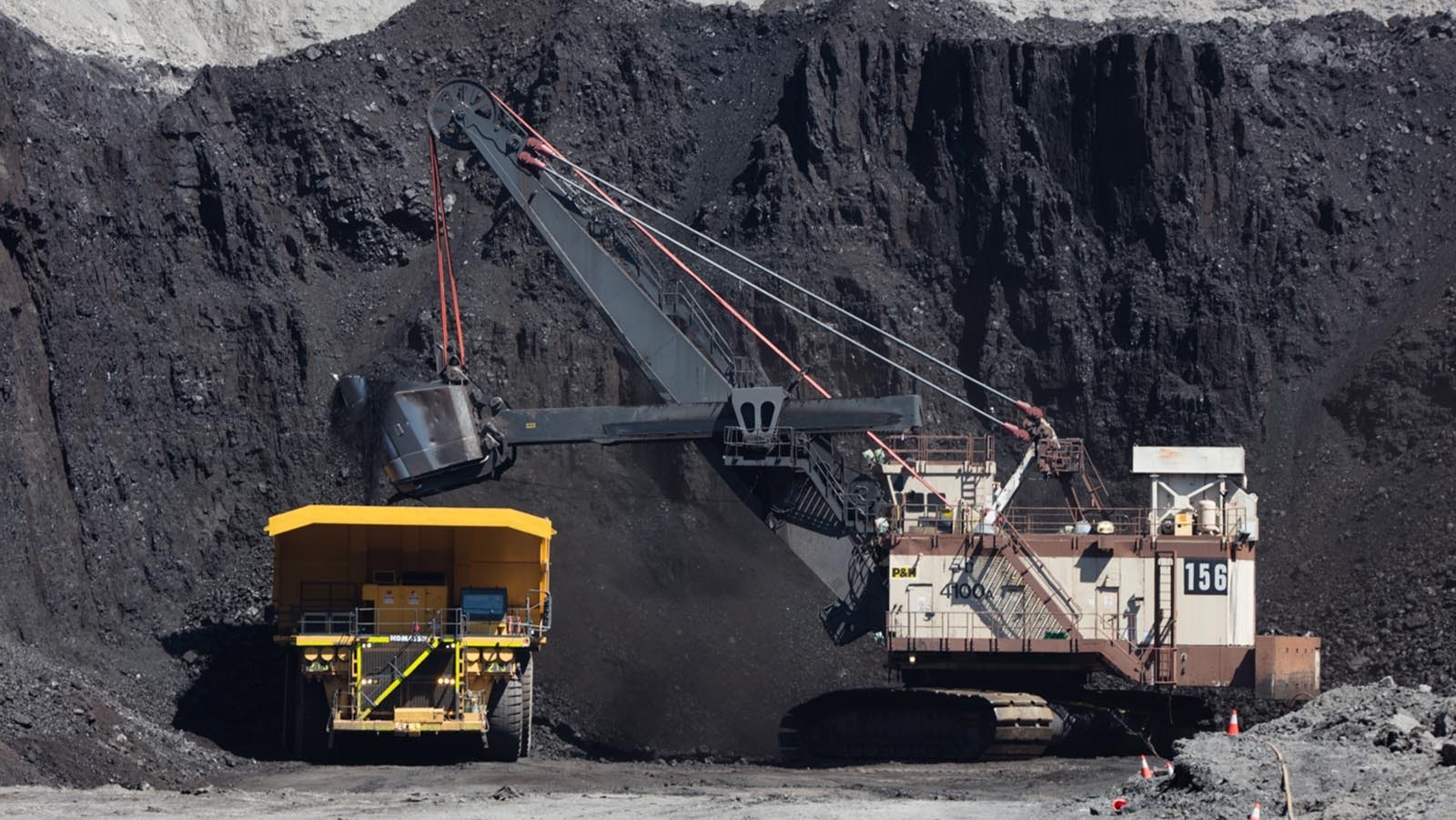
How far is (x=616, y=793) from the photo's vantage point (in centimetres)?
2877

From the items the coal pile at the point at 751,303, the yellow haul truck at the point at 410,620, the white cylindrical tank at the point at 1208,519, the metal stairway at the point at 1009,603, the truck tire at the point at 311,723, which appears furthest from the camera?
the coal pile at the point at 751,303

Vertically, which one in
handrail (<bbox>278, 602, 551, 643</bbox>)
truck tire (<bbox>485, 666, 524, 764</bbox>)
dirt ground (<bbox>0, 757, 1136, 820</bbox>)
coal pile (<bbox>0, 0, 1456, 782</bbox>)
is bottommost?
dirt ground (<bbox>0, 757, 1136, 820</bbox>)

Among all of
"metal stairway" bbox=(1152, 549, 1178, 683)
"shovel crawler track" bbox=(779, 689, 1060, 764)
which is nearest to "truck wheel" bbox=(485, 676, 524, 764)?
"shovel crawler track" bbox=(779, 689, 1060, 764)

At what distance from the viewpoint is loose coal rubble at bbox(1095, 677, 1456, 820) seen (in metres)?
20.7

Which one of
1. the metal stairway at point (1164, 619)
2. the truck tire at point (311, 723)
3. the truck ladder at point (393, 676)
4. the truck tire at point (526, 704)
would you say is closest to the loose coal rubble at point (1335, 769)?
the metal stairway at point (1164, 619)

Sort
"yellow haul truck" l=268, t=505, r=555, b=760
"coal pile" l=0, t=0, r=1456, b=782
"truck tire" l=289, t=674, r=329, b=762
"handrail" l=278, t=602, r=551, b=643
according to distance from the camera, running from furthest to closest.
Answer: "coal pile" l=0, t=0, r=1456, b=782
"truck tire" l=289, t=674, r=329, b=762
"handrail" l=278, t=602, r=551, b=643
"yellow haul truck" l=268, t=505, r=555, b=760

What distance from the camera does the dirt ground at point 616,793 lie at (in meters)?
24.9

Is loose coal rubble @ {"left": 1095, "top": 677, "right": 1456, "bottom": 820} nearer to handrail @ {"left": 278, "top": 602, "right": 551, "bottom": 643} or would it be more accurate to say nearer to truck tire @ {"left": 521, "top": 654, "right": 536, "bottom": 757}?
handrail @ {"left": 278, "top": 602, "right": 551, "bottom": 643}

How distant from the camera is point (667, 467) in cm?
5012

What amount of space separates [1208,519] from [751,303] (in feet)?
63.6

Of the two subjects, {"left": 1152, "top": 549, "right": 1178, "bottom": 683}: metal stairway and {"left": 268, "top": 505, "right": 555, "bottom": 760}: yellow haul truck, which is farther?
{"left": 1152, "top": 549, "right": 1178, "bottom": 683}: metal stairway

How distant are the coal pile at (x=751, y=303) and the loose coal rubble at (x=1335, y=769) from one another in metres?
16.3

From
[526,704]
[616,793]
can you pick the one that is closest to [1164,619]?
[526,704]

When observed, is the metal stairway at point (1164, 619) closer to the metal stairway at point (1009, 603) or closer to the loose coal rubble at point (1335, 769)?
the metal stairway at point (1009, 603)
